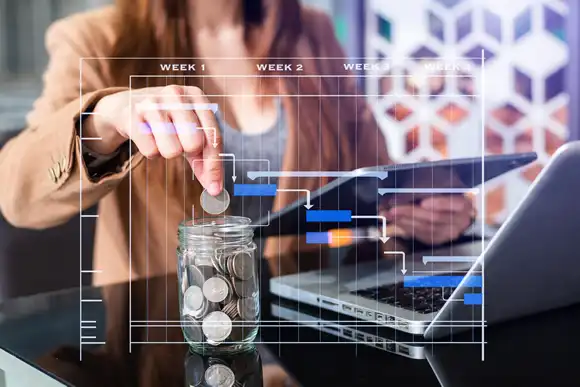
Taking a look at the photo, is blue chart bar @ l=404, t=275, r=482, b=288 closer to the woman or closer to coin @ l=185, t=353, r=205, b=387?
the woman

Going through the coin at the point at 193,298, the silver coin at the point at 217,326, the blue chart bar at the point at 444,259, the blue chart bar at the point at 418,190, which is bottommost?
the silver coin at the point at 217,326

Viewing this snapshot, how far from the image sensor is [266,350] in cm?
99

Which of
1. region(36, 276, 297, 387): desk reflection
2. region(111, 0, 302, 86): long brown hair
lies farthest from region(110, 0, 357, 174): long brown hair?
region(36, 276, 297, 387): desk reflection

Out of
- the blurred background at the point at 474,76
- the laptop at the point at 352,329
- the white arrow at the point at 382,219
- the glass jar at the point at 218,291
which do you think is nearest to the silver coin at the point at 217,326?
the glass jar at the point at 218,291

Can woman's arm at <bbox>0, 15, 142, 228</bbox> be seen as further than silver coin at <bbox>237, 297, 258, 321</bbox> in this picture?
Yes

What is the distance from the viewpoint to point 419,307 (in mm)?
1027

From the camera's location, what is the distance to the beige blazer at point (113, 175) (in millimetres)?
1107

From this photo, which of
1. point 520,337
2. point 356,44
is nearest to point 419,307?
point 520,337

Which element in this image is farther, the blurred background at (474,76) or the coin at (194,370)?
the blurred background at (474,76)

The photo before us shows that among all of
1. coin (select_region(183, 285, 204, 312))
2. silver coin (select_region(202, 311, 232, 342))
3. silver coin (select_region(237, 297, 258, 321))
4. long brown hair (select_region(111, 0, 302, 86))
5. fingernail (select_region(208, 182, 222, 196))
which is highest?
long brown hair (select_region(111, 0, 302, 86))

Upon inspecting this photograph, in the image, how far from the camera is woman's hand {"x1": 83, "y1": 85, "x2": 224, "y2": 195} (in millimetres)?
1086

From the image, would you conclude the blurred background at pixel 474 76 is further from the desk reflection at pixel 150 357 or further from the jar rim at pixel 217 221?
the desk reflection at pixel 150 357

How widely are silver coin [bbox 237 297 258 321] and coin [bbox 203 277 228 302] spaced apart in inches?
1.2

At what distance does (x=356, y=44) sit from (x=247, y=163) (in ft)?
0.87
